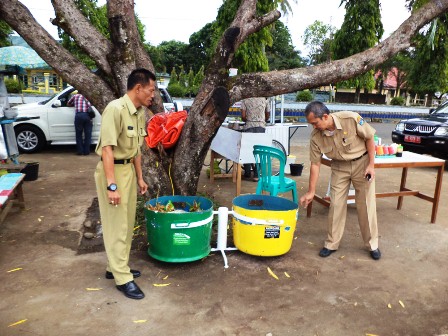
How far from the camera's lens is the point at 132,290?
11.3 ft

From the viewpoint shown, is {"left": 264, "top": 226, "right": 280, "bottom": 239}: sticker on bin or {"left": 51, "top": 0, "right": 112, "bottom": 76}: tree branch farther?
{"left": 51, "top": 0, "right": 112, "bottom": 76}: tree branch

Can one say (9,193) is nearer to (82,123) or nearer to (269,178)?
(269,178)

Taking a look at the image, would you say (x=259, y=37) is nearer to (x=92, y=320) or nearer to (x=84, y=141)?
(x=84, y=141)

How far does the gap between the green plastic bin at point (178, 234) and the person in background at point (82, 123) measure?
6654 mm

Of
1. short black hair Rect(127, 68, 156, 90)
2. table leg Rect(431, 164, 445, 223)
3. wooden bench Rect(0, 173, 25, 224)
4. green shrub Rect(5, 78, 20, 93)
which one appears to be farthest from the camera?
green shrub Rect(5, 78, 20, 93)

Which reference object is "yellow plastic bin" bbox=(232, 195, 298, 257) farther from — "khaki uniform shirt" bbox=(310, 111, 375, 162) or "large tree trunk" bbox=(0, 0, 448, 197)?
"large tree trunk" bbox=(0, 0, 448, 197)

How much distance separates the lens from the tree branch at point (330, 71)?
4.96m

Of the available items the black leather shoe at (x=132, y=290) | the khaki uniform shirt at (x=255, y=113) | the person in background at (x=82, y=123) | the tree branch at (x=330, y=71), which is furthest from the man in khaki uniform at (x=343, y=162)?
the person in background at (x=82, y=123)

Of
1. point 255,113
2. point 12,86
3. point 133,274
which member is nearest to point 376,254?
point 133,274

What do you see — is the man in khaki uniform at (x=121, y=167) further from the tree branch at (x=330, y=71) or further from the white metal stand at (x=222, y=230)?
the tree branch at (x=330, y=71)

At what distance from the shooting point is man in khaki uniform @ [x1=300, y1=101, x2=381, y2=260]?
164 inches

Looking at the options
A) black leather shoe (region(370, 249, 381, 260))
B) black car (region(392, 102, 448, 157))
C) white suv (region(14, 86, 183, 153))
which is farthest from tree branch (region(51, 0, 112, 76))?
black car (region(392, 102, 448, 157))

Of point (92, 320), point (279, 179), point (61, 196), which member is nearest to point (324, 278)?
point (279, 179)

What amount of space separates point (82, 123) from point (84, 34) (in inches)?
203
